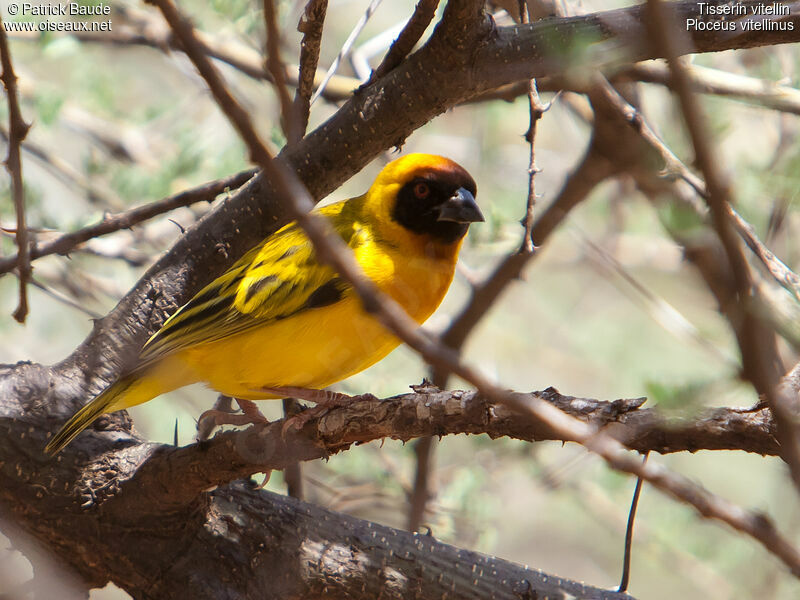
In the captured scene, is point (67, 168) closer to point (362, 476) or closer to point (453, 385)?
point (362, 476)

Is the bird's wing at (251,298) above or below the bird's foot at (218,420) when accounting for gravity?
above

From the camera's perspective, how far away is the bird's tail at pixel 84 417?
2926 mm

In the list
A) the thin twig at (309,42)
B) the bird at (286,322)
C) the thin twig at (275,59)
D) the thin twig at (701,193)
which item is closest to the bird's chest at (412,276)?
the bird at (286,322)

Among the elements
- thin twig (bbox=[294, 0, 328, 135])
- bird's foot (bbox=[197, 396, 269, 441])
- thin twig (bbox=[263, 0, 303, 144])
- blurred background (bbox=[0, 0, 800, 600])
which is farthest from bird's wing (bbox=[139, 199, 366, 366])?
thin twig (bbox=[263, 0, 303, 144])

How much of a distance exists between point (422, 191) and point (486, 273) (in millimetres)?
1521

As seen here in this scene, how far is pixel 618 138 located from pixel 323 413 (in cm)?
236

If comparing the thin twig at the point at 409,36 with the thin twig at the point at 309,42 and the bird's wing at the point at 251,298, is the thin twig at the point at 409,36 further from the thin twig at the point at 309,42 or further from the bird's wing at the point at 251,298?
the bird's wing at the point at 251,298

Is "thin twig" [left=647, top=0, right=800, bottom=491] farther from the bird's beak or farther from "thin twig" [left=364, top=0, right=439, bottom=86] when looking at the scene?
the bird's beak

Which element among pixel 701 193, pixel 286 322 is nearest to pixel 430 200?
pixel 286 322

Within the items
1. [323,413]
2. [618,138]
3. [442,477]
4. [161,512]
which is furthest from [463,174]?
[442,477]

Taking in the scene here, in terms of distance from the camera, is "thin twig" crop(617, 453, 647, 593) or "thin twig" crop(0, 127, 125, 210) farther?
"thin twig" crop(0, 127, 125, 210)

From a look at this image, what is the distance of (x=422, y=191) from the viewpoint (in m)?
3.86

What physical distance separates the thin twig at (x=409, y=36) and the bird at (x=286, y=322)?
77 cm

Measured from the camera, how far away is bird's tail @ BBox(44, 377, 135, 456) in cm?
293
